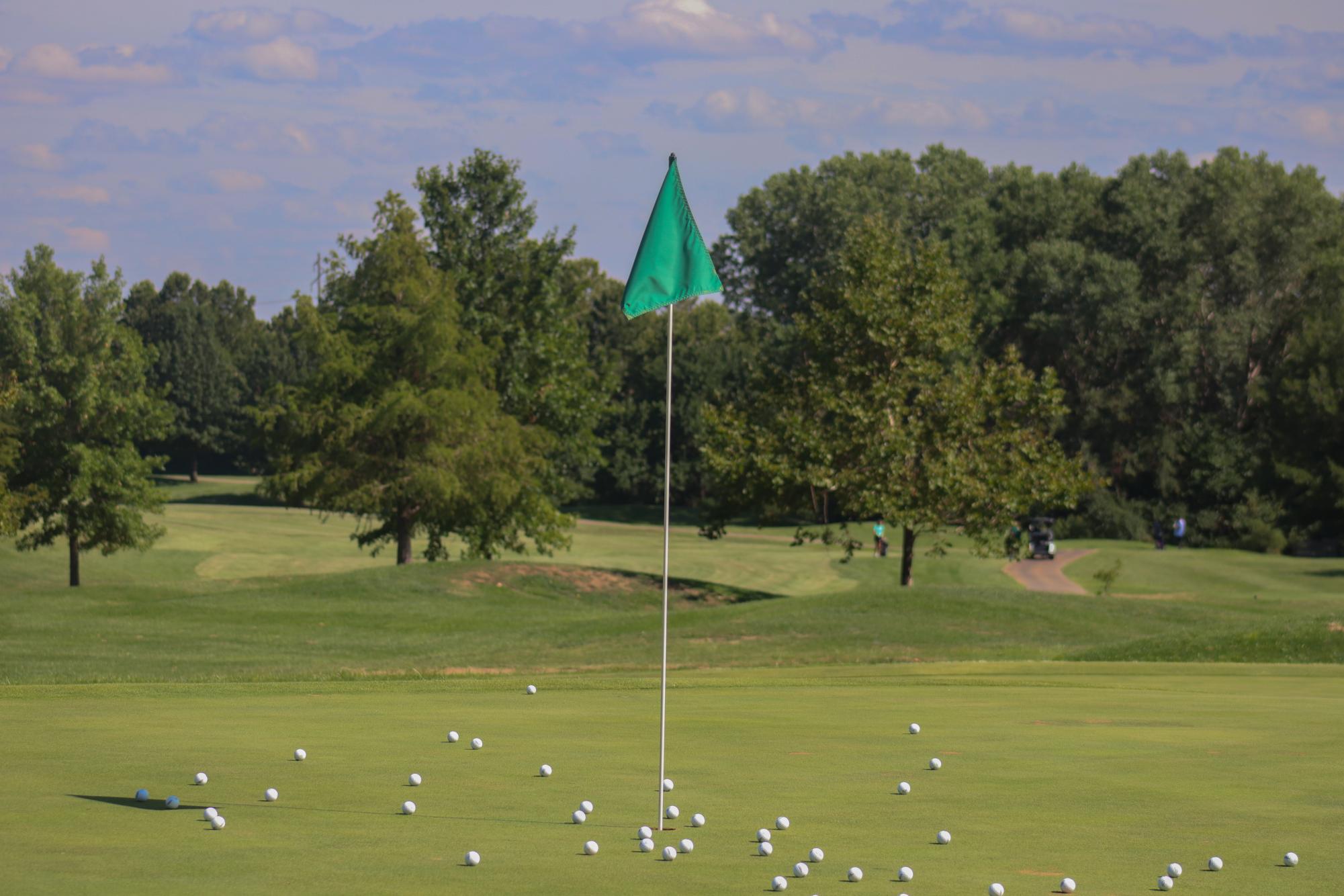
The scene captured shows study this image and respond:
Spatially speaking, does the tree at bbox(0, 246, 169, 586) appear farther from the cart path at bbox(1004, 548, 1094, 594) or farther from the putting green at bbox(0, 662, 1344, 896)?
the cart path at bbox(1004, 548, 1094, 594)

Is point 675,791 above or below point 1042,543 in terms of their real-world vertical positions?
above

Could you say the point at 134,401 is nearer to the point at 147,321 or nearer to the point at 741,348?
the point at 741,348

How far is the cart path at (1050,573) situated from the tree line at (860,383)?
209 inches

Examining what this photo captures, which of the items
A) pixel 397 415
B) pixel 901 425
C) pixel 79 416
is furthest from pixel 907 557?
pixel 79 416

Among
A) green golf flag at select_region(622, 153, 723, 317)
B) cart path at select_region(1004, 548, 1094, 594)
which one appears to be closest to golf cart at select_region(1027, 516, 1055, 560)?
cart path at select_region(1004, 548, 1094, 594)

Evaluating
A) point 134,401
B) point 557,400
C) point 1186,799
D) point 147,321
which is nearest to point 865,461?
point 557,400

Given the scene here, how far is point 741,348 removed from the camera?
104 metres

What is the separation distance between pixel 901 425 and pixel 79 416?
23.8 meters

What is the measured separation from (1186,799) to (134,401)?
38809mm

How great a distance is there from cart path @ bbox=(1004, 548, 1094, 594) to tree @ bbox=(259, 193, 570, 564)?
1976cm

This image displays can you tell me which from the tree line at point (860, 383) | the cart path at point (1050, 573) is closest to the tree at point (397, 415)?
the tree line at point (860, 383)

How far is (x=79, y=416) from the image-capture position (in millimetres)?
43344

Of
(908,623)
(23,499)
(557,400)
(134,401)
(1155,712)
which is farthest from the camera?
(557,400)

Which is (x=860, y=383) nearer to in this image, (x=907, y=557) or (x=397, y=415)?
(x=907, y=557)
